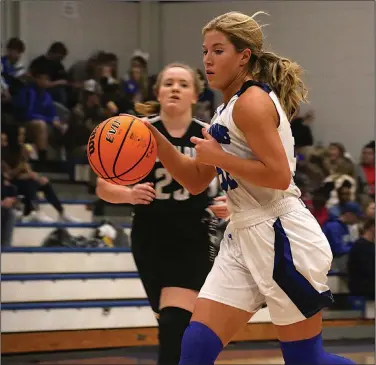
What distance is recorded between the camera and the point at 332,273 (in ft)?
23.6

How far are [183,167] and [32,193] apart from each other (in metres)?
4.58

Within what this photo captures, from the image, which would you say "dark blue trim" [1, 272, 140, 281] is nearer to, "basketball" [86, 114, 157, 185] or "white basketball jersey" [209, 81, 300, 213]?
"basketball" [86, 114, 157, 185]

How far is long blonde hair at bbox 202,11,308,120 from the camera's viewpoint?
8.45 feet

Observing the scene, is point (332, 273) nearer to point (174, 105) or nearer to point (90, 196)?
point (90, 196)

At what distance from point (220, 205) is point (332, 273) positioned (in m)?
4.19

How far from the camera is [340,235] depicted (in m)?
7.34

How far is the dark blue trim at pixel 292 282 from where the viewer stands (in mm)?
2482

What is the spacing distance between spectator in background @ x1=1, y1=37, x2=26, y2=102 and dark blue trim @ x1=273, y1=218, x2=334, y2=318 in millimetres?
5700

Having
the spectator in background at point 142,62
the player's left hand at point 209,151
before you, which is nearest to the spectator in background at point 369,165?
the spectator in background at point 142,62

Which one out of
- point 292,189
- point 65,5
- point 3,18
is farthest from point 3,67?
point 292,189

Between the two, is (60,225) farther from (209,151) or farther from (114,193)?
(209,151)

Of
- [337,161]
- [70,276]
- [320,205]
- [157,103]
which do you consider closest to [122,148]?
[157,103]

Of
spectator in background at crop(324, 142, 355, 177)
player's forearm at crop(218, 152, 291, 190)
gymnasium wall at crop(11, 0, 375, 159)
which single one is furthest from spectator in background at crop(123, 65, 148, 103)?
player's forearm at crop(218, 152, 291, 190)

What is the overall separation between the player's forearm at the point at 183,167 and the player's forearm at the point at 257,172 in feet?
1.39
